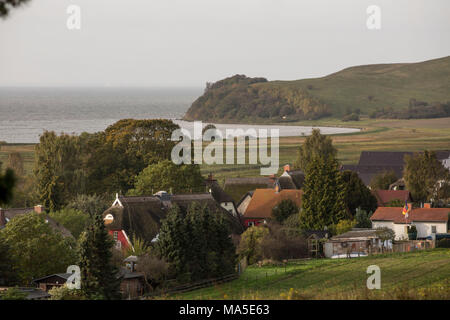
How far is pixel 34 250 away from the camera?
32.0 meters

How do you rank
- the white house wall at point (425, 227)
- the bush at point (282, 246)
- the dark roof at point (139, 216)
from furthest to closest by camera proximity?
1. the white house wall at point (425, 227)
2. the dark roof at point (139, 216)
3. the bush at point (282, 246)

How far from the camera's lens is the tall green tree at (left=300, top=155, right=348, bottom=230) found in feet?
156

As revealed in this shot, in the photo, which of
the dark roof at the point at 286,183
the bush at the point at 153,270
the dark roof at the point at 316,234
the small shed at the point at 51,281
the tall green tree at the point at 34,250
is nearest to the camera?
the small shed at the point at 51,281

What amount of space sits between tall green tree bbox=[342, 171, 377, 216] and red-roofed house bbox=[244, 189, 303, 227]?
11.4 feet

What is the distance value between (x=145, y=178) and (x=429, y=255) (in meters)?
21.8

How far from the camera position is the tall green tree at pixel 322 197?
47.7 metres

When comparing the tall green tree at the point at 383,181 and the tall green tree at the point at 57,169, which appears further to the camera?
the tall green tree at the point at 383,181

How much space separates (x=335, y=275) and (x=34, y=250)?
13109 millimetres

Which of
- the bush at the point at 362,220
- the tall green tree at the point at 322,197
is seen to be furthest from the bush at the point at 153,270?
the bush at the point at 362,220

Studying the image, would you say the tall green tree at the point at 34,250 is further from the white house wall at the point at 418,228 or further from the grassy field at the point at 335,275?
the white house wall at the point at 418,228

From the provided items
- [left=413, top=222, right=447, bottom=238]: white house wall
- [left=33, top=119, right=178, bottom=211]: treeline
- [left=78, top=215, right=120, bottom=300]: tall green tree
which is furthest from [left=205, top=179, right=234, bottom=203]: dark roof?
[left=78, top=215, right=120, bottom=300]: tall green tree

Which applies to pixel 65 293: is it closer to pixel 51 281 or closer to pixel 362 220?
pixel 51 281

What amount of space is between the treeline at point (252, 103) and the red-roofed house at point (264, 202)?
367 ft
